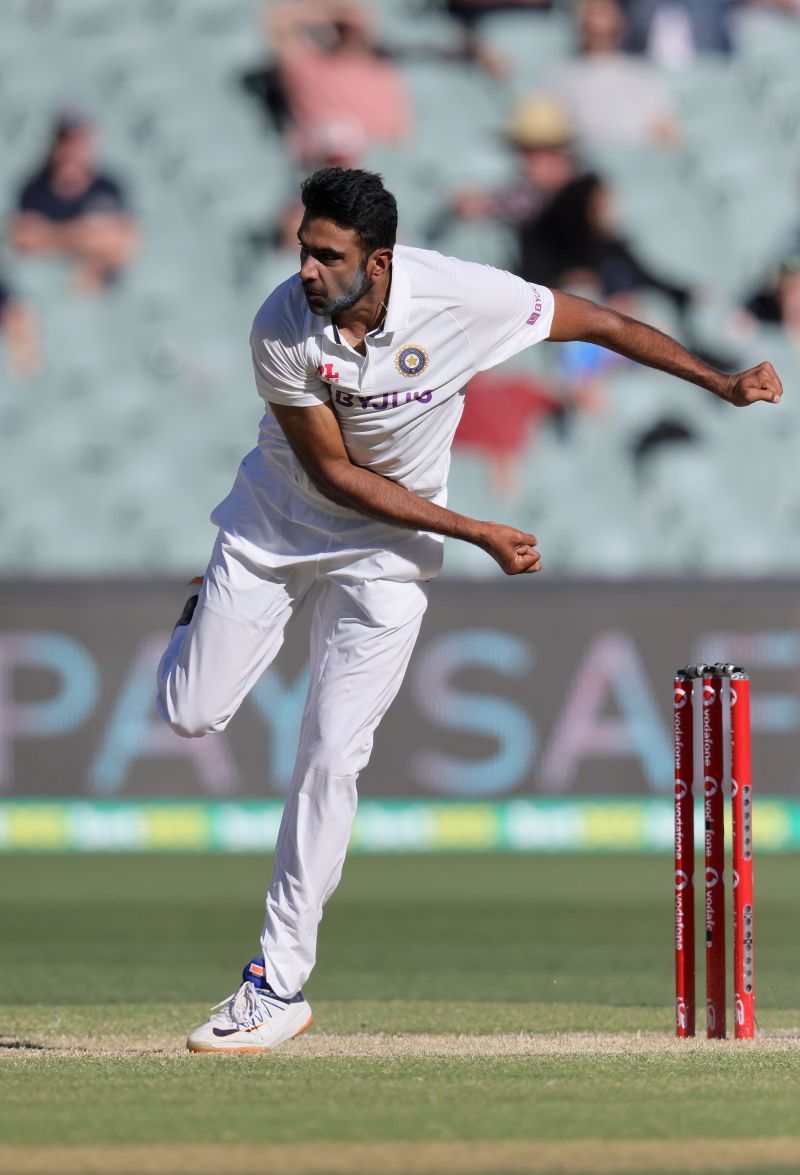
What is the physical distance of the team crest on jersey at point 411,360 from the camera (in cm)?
421

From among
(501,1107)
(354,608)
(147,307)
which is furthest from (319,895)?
(147,307)

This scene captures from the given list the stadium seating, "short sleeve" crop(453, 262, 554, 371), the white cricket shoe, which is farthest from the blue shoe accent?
the stadium seating

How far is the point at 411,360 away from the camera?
422 centimetres

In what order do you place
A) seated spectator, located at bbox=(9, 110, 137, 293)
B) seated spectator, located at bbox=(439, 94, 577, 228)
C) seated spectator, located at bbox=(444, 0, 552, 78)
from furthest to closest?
seated spectator, located at bbox=(444, 0, 552, 78), seated spectator, located at bbox=(439, 94, 577, 228), seated spectator, located at bbox=(9, 110, 137, 293)

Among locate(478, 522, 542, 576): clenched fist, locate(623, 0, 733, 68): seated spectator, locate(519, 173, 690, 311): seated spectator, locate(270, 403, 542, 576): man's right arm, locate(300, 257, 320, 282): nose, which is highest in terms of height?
locate(623, 0, 733, 68): seated spectator

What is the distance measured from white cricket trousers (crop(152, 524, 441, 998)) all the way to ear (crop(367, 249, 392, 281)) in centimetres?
58

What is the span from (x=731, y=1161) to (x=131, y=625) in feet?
22.9

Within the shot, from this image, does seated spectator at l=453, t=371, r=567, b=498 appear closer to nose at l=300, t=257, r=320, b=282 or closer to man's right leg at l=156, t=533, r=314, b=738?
man's right leg at l=156, t=533, r=314, b=738

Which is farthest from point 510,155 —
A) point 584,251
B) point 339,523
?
point 339,523

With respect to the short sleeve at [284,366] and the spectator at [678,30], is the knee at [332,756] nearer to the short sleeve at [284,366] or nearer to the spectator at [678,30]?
the short sleeve at [284,366]

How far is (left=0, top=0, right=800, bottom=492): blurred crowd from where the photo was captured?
40.3ft

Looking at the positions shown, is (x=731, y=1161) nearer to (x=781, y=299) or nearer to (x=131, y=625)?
(x=131, y=625)

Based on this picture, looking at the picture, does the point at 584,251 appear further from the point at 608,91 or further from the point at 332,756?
the point at 332,756

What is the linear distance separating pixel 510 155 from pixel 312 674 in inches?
357
